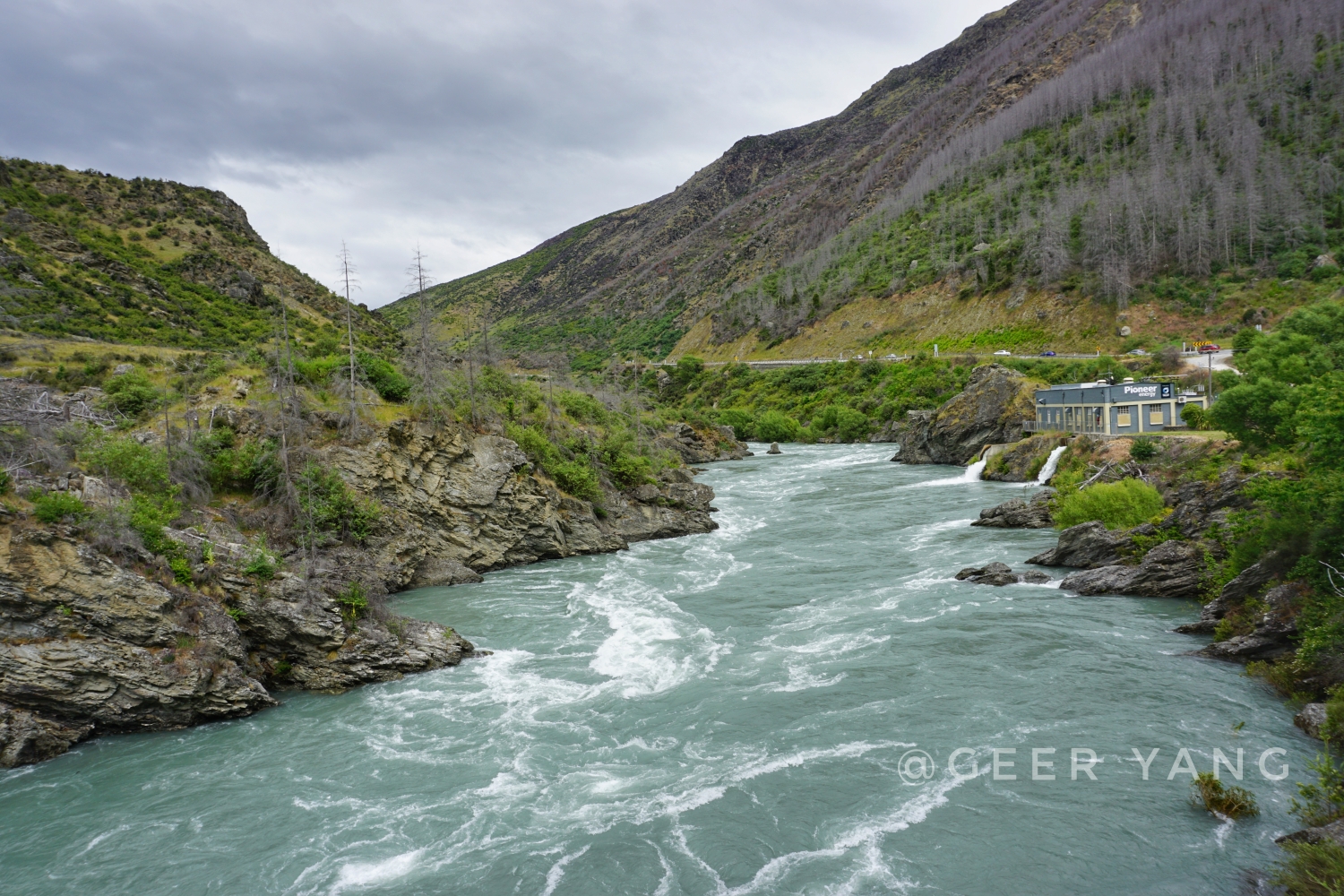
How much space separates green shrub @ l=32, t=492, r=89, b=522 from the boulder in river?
34664 mm

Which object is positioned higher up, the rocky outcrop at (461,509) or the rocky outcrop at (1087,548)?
the rocky outcrop at (461,509)

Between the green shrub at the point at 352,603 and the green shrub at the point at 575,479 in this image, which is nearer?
the green shrub at the point at 352,603

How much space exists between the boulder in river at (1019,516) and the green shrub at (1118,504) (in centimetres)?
419

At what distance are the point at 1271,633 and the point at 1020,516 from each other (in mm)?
18753

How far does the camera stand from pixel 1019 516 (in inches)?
1390

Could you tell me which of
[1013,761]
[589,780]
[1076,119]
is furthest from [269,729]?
[1076,119]

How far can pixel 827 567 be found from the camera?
29.4 meters

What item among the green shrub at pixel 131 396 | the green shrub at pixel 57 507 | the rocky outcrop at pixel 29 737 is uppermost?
the green shrub at pixel 131 396

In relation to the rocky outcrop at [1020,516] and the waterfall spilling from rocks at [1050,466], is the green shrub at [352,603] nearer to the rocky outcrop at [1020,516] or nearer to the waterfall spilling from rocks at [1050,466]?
the rocky outcrop at [1020,516]

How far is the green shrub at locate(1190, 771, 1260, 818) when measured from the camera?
37.7ft

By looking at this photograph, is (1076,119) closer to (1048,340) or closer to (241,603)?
(1048,340)

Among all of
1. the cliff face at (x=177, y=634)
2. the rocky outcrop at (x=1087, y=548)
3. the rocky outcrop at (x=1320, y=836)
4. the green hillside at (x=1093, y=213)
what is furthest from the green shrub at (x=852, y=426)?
the rocky outcrop at (x=1320, y=836)

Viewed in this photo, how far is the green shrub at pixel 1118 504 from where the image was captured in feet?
93.4

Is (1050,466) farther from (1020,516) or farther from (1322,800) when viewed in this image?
(1322,800)
